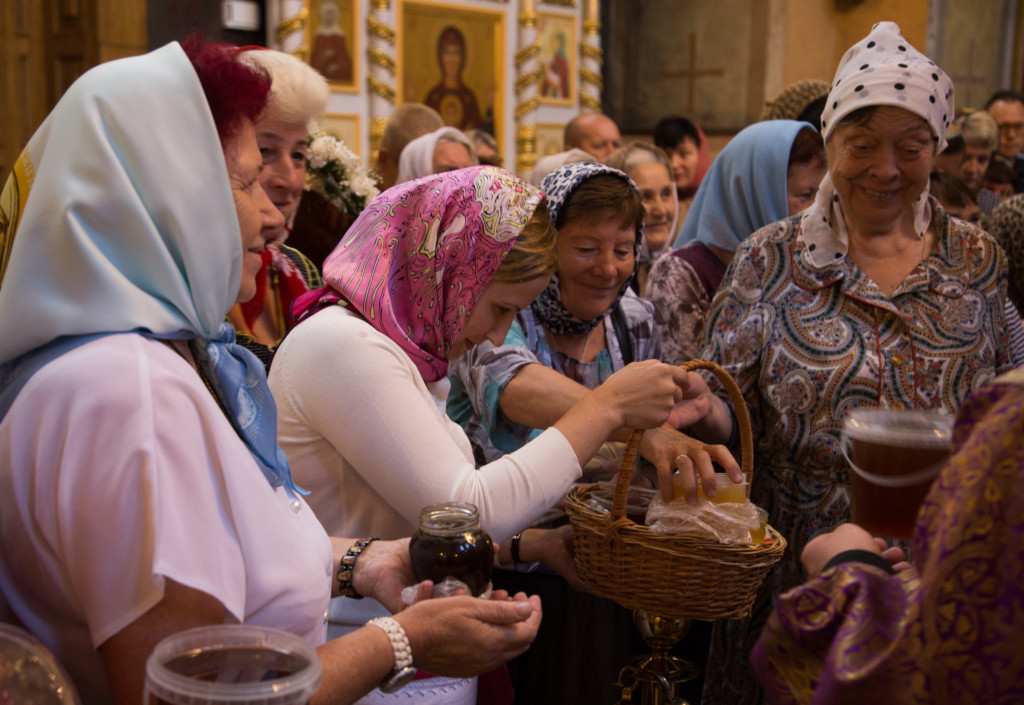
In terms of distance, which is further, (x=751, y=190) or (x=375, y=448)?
(x=751, y=190)

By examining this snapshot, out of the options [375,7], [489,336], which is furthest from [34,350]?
[375,7]

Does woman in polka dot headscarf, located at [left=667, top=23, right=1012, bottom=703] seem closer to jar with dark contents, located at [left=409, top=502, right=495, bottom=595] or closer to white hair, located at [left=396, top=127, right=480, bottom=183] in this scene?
jar with dark contents, located at [left=409, top=502, right=495, bottom=595]

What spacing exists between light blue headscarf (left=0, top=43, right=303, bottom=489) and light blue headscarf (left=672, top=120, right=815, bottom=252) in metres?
2.48

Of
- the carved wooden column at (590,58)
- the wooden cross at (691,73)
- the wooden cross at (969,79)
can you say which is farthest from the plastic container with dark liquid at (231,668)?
the wooden cross at (969,79)

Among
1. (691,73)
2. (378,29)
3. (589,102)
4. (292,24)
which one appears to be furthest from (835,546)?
(691,73)

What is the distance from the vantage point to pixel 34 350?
4.59ft

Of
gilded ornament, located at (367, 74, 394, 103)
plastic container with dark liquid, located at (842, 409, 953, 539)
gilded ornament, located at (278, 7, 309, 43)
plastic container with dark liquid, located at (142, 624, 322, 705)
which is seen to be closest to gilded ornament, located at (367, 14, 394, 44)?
gilded ornament, located at (367, 74, 394, 103)

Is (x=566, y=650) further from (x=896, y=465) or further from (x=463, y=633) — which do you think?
(x=896, y=465)

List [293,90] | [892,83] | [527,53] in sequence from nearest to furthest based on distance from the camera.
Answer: [892,83] < [293,90] < [527,53]

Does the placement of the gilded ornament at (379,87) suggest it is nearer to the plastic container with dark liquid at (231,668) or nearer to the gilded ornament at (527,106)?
the gilded ornament at (527,106)

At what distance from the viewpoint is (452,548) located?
5.58 feet

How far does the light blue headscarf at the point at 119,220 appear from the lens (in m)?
1.36

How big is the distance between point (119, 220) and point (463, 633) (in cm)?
81

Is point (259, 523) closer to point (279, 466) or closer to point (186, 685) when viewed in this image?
point (279, 466)
